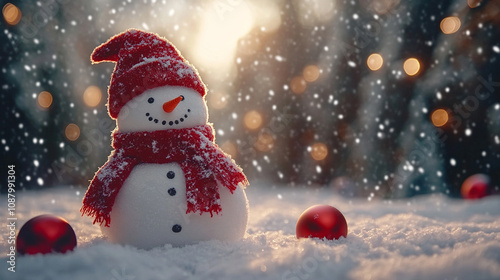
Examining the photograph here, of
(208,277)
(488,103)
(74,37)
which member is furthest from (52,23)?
(488,103)

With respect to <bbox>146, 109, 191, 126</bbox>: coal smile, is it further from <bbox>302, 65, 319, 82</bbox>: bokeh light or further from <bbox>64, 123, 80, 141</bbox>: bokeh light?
<bbox>64, 123, 80, 141</bbox>: bokeh light

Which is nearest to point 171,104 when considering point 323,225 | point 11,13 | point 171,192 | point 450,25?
point 171,192

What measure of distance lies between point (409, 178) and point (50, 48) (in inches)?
163

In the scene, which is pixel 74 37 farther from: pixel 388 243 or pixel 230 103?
pixel 388 243

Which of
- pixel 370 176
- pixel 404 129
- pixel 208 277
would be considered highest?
pixel 404 129

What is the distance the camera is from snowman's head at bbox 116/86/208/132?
212 cm

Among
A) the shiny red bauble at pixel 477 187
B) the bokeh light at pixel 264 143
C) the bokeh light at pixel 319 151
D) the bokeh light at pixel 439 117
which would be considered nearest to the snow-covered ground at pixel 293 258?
the shiny red bauble at pixel 477 187

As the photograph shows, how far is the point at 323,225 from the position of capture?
7.34 feet

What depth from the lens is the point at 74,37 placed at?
4.91 m

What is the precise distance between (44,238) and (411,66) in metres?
3.66

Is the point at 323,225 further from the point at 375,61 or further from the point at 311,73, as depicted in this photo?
the point at 311,73

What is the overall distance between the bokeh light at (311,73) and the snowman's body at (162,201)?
298 cm

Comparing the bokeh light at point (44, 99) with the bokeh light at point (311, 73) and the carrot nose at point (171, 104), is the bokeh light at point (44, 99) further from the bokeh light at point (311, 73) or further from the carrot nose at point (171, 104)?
the carrot nose at point (171, 104)

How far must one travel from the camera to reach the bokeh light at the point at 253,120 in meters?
5.25
